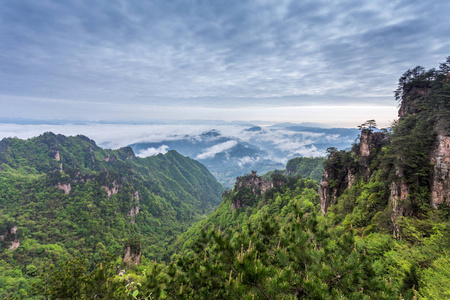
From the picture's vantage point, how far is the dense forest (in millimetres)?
7484

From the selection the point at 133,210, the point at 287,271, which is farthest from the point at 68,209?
the point at 287,271

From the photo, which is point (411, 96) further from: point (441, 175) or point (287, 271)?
point (287, 271)

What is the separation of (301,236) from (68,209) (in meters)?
94.4

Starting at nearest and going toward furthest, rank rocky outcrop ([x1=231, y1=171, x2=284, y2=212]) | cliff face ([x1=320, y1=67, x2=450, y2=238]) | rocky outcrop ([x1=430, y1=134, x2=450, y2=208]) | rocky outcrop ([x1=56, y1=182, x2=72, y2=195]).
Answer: rocky outcrop ([x1=430, y1=134, x2=450, y2=208]) → cliff face ([x1=320, y1=67, x2=450, y2=238]) → rocky outcrop ([x1=231, y1=171, x2=284, y2=212]) → rocky outcrop ([x1=56, y1=182, x2=72, y2=195])

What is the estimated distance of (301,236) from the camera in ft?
29.5

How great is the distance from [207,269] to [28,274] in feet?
205

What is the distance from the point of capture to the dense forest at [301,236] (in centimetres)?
748

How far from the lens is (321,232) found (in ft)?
34.9

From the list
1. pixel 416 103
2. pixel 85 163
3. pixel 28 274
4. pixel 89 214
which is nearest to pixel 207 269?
pixel 416 103

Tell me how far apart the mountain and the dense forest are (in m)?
0.54

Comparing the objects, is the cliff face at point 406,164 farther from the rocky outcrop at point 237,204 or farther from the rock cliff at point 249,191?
the rocky outcrop at point 237,204

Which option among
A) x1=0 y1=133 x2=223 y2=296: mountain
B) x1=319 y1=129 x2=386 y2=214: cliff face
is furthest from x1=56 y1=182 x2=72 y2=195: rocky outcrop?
x1=319 y1=129 x2=386 y2=214: cliff face

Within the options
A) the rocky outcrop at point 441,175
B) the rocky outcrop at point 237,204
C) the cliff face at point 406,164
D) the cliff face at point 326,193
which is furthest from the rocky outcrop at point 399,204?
the rocky outcrop at point 237,204

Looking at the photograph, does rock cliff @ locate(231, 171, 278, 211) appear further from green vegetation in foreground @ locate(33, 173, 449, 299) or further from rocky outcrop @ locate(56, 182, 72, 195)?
rocky outcrop @ locate(56, 182, 72, 195)
